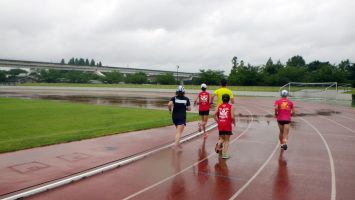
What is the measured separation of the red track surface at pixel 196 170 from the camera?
6035 millimetres

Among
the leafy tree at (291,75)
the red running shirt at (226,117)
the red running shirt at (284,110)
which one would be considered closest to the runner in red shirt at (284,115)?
the red running shirt at (284,110)

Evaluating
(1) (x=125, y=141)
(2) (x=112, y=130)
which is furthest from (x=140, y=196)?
(2) (x=112, y=130)

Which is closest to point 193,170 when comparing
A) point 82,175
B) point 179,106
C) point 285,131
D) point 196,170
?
point 196,170

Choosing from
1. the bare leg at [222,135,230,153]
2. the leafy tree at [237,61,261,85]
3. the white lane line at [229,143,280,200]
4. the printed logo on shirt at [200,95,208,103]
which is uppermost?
the leafy tree at [237,61,261,85]

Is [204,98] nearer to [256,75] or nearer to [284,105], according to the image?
[284,105]

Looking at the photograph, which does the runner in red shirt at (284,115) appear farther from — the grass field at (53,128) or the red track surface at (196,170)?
the grass field at (53,128)

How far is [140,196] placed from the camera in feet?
19.0

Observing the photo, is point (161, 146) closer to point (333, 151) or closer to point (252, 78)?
point (333, 151)

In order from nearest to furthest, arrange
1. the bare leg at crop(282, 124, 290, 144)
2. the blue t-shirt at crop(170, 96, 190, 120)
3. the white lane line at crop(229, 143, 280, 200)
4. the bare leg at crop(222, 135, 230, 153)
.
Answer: the white lane line at crop(229, 143, 280, 200) → the bare leg at crop(222, 135, 230, 153) → the bare leg at crop(282, 124, 290, 144) → the blue t-shirt at crop(170, 96, 190, 120)

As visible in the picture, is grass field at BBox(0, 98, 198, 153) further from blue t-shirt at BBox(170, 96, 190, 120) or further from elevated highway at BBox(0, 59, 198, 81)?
elevated highway at BBox(0, 59, 198, 81)

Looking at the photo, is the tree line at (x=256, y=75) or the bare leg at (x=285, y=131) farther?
the tree line at (x=256, y=75)

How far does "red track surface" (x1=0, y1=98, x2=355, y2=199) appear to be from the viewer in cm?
604

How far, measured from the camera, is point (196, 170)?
24.7 feet

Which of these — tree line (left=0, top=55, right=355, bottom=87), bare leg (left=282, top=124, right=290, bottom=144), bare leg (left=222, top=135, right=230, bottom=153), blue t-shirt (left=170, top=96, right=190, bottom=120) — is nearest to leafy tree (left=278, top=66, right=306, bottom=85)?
tree line (left=0, top=55, right=355, bottom=87)
